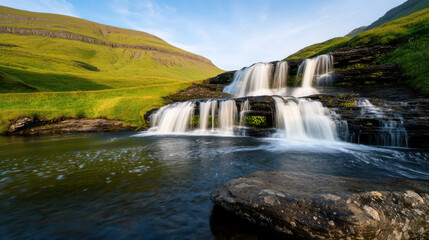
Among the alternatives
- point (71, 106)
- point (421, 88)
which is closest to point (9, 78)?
point (71, 106)

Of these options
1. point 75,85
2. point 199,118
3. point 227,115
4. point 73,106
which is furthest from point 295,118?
point 75,85

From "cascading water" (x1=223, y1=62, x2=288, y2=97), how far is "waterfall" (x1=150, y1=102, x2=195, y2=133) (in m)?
12.5

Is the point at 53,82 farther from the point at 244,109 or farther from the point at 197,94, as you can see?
the point at 244,109

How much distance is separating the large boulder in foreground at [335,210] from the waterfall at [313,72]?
22378 mm

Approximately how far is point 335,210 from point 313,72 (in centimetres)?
2691

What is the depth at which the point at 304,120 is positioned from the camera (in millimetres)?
13617

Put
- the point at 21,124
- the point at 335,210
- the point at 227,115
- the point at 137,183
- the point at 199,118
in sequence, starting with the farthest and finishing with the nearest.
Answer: the point at 199,118, the point at 21,124, the point at 227,115, the point at 137,183, the point at 335,210

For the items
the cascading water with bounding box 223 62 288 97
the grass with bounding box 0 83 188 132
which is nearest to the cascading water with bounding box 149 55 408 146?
the cascading water with bounding box 223 62 288 97

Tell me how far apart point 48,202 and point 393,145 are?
15875mm

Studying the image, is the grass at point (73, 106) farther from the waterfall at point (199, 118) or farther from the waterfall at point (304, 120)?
the waterfall at point (304, 120)

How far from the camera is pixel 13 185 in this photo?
5.16 m

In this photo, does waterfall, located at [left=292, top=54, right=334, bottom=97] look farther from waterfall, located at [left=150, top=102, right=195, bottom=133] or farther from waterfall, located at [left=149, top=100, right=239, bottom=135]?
waterfall, located at [left=150, top=102, right=195, bottom=133]

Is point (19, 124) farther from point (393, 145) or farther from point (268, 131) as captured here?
point (393, 145)

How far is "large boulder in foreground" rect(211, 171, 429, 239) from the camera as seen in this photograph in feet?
7.74
